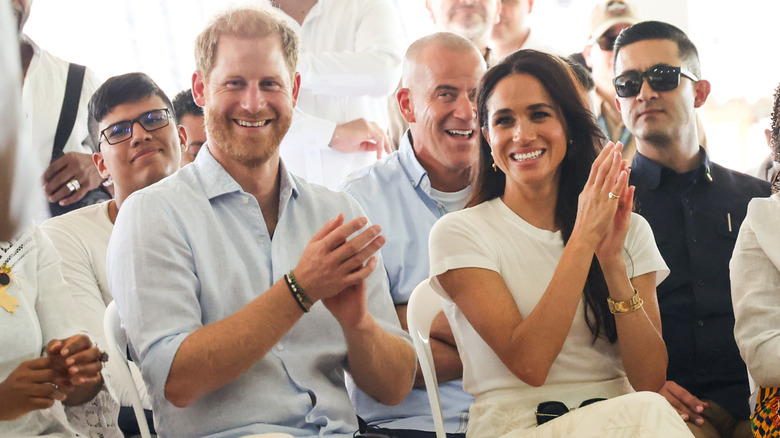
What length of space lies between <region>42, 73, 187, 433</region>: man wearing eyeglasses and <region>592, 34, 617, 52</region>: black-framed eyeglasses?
1568mm

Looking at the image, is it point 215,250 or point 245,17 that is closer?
point 215,250

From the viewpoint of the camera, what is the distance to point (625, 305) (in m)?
1.87

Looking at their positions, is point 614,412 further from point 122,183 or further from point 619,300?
point 122,183

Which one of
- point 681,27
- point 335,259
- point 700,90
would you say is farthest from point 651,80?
point 681,27

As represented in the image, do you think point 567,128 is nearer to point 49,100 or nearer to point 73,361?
point 73,361

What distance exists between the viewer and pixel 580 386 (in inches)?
72.6

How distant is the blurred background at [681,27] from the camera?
3.77 metres

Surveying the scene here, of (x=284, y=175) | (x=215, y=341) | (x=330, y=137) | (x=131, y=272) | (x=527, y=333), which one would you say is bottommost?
(x=527, y=333)

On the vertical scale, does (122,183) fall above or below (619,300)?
above

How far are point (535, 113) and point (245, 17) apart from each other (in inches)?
28.2

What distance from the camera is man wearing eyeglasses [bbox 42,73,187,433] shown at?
7.99 feet

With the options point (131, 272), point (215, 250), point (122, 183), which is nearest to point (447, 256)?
point (215, 250)

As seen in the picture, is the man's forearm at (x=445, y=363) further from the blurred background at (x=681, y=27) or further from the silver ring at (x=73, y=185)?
the blurred background at (x=681, y=27)

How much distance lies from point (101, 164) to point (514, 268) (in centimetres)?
146
